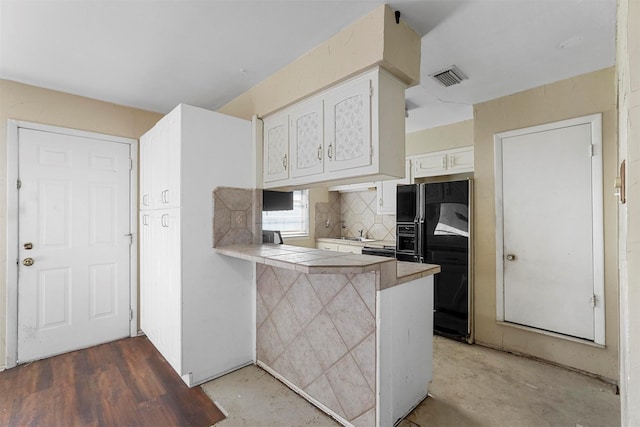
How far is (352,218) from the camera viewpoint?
5.04 m

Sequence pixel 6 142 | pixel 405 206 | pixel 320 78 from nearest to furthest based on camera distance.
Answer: pixel 320 78 < pixel 6 142 < pixel 405 206

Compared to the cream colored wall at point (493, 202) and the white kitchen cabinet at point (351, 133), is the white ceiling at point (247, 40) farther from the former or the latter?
the white kitchen cabinet at point (351, 133)

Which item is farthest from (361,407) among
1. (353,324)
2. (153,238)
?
(153,238)

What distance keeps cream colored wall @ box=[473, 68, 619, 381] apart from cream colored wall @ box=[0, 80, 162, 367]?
11.5ft

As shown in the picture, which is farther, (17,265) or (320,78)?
(17,265)

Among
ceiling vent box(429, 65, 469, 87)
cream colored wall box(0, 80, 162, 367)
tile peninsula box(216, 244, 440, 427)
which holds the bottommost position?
tile peninsula box(216, 244, 440, 427)

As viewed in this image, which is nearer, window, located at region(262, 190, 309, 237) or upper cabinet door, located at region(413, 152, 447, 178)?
upper cabinet door, located at region(413, 152, 447, 178)

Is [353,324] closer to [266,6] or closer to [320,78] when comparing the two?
[320,78]

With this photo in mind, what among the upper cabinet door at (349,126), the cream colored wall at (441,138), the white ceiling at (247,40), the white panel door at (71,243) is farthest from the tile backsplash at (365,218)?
the white panel door at (71,243)

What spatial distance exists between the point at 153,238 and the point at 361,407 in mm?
2169

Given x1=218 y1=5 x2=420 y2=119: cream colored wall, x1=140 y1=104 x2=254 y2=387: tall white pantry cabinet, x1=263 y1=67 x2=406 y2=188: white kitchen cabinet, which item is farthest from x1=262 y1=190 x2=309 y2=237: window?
x1=218 y1=5 x2=420 y2=119: cream colored wall

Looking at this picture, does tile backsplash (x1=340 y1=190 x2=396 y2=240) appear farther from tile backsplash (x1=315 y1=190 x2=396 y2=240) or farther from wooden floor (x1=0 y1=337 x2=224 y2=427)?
wooden floor (x1=0 y1=337 x2=224 y2=427)

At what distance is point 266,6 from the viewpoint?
1.66m

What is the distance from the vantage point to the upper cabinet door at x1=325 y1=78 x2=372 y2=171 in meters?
1.74
